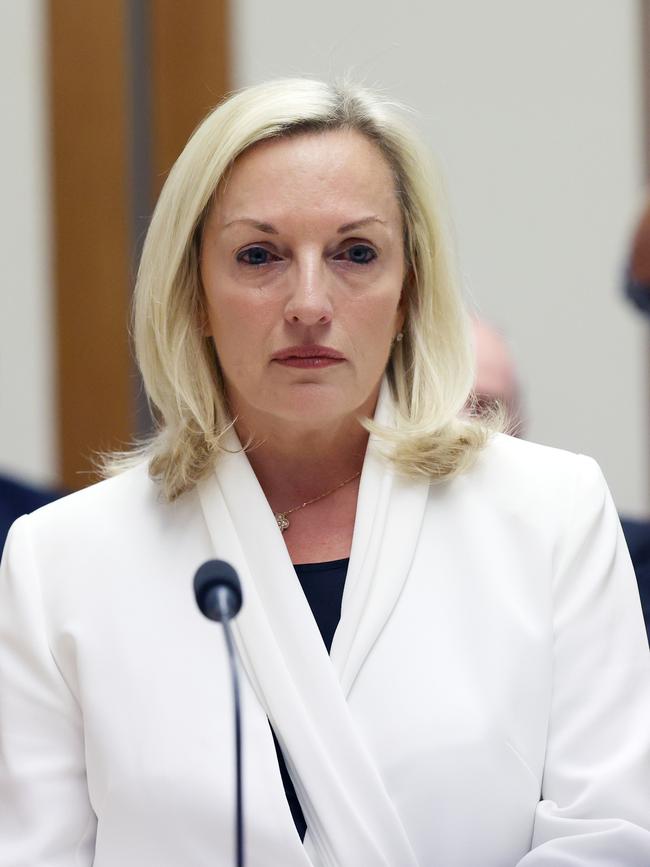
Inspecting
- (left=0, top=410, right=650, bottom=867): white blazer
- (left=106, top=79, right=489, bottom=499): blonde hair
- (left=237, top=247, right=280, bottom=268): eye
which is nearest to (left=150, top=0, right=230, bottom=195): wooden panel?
(left=106, top=79, right=489, bottom=499): blonde hair

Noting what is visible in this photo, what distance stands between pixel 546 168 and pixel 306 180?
2482 millimetres

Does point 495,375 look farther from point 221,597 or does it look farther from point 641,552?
point 221,597

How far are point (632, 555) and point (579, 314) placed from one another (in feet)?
6.71

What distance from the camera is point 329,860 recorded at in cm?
171

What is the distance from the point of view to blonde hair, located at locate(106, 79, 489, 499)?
1977mm

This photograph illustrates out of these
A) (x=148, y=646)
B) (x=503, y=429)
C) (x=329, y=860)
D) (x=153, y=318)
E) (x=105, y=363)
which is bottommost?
(x=105, y=363)

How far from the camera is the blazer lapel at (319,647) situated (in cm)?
172

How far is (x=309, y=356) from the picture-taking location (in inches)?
75.2

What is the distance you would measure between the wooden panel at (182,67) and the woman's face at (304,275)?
7.80 ft

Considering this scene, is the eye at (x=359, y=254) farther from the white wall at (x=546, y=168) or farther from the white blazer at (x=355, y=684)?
the white wall at (x=546, y=168)

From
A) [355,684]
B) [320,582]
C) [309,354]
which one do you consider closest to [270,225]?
[309,354]

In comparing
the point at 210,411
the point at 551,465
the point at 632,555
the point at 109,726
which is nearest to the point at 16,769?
the point at 109,726

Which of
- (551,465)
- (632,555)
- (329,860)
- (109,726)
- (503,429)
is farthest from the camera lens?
(632,555)

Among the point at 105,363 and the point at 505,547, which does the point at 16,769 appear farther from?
the point at 105,363
